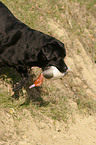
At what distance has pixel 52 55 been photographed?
11.5 feet

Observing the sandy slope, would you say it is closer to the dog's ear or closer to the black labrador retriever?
the black labrador retriever

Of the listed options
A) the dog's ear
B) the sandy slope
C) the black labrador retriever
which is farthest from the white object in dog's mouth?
the sandy slope

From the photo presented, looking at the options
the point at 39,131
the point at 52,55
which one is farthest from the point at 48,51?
the point at 39,131

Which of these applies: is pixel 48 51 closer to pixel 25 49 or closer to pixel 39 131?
pixel 25 49

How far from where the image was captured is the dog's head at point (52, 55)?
3.46 meters

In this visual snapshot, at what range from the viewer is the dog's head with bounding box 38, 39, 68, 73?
3461 mm

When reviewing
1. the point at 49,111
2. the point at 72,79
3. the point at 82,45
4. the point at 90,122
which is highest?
the point at 82,45

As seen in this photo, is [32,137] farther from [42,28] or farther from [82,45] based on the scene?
[82,45]

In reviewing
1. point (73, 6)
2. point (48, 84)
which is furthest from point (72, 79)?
point (73, 6)

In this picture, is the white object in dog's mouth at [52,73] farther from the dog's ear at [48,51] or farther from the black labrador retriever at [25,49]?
the dog's ear at [48,51]

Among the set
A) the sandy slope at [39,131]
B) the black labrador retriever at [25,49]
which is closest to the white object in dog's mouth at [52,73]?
the black labrador retriever at [25,49]

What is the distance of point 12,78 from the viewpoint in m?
4.36

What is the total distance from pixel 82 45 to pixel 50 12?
1504 mm

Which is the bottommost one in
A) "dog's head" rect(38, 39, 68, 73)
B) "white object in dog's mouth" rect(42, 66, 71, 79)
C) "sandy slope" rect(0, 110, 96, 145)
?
"sandy slope" rect(0, 110, 96, 145)
